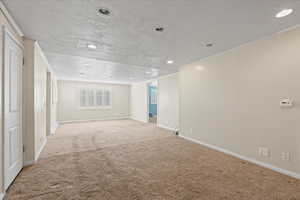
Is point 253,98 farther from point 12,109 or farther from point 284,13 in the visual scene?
point 12,109

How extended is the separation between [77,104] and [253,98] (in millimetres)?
8137

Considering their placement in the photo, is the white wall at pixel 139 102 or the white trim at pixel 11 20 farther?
the white wall at pixel 139 102

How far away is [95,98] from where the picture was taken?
8289 millimetres

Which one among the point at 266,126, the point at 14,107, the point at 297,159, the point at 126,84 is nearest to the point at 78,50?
the point at 14,107

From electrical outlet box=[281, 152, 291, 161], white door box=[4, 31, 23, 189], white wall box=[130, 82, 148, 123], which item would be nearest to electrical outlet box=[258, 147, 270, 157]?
electrical outlet box=[281, 152, 291, 161]

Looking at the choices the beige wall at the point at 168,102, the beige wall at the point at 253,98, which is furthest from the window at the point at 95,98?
the beige wall at the point at 253,98

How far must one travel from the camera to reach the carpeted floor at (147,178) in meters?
1.81

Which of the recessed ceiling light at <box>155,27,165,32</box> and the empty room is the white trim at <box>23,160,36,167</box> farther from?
the recessed ceiling light at <box>155,27,165,32</box>

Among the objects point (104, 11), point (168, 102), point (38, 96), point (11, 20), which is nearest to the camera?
point (104, 11)

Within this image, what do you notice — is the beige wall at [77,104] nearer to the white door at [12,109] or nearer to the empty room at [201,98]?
the empty room at [201,98]

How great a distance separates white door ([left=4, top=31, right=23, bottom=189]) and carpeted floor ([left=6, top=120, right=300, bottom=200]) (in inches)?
9.6

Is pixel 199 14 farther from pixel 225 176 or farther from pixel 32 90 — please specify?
pixel 32 90

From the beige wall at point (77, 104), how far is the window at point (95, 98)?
9.6 inches

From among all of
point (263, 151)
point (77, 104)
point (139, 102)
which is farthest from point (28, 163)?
point (139, 102)
